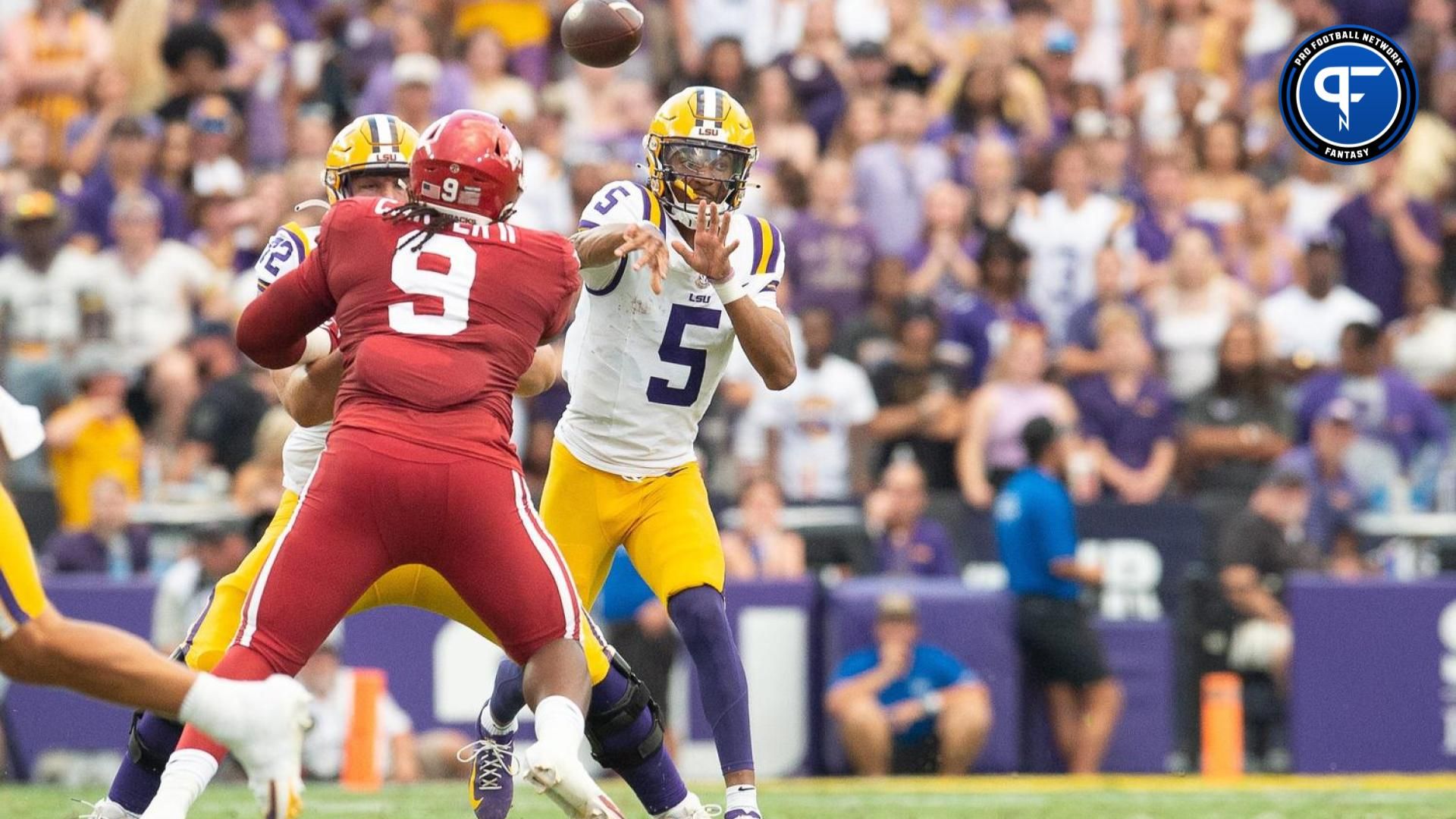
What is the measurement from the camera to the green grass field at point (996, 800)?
24.9 ft

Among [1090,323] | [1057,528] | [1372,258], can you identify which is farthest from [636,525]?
[1372,258]

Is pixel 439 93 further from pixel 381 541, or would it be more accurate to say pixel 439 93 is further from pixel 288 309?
pixel 381 541

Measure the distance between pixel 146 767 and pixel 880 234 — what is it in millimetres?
7464

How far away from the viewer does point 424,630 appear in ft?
33.4

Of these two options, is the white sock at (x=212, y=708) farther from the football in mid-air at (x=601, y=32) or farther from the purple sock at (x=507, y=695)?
the football in mid-air at (x=601, y=32)

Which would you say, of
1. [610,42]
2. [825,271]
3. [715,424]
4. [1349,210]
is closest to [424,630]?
[715,424]

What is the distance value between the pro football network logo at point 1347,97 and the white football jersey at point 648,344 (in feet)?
16.9

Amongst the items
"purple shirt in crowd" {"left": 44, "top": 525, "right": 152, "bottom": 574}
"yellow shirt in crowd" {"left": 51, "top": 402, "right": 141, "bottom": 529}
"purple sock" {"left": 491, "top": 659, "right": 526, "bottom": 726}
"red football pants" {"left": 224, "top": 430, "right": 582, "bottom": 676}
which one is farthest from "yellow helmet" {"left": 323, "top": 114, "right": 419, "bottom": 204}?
"yellow shirt in crowd" {"left": 51, "top": 402, "right": 141, "bottom": 529}

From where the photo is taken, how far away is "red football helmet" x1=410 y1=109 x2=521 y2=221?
17.4 ft

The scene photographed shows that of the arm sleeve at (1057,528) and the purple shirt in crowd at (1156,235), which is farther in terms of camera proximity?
the purple shirt in crowd at (1156,235)

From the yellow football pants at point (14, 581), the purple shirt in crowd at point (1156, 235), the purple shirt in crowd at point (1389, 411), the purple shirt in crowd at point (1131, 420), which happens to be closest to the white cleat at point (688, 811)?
the yellow football pants at point (14, 581)

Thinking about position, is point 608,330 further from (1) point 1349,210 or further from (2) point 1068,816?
(1) point 1349,210

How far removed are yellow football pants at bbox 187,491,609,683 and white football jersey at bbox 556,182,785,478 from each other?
0.82m

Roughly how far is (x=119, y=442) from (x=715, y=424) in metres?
3.02
